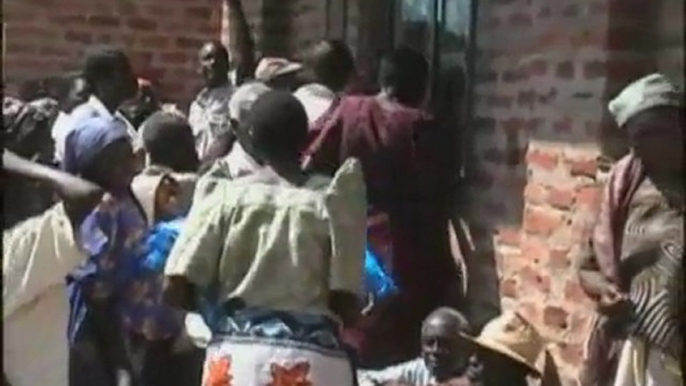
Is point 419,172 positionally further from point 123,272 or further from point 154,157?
point 123,272

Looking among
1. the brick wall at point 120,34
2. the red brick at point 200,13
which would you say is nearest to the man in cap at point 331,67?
the brick wall at point 120,34

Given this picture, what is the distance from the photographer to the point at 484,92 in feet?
14.1

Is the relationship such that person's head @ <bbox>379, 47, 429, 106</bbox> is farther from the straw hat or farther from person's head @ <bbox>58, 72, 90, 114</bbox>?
person's head @ <bbox>58, 72, 90, 114</bbox>

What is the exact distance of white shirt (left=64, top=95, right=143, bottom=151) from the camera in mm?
3783

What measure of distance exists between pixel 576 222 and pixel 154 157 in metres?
1.11

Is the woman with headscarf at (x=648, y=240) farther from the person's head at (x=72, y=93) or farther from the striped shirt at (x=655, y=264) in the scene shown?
the person's head at (x=72, y=93)

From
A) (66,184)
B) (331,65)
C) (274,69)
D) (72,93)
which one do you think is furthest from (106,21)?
(66,184)

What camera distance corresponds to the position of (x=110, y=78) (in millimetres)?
4574

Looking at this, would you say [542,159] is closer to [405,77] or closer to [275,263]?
[405,77]

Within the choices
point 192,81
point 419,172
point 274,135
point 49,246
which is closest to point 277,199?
point 274,135

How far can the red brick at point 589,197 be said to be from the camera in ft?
11.9

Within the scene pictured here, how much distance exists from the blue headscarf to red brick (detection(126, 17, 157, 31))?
10.1 ft

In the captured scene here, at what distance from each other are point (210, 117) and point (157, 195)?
3.05 feet

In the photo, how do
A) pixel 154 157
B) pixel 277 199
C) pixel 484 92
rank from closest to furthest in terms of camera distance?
pixel 277 199
pixel 154 157
pixel 484 92
